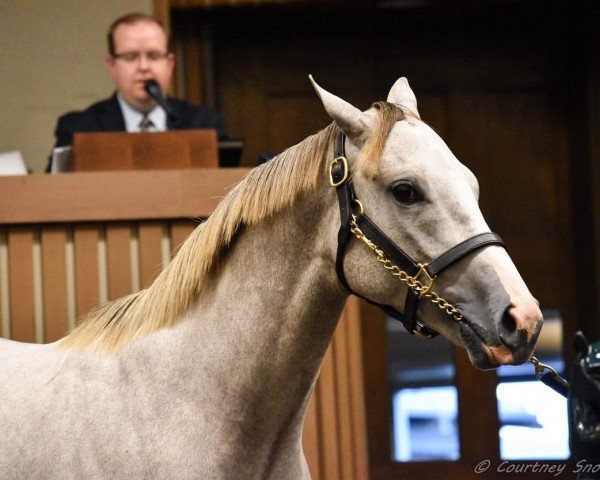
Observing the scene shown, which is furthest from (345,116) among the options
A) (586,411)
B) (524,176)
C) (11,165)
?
(524,176)

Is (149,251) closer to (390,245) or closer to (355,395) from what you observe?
(355,395)

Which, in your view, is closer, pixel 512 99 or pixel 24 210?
pixel 24 210

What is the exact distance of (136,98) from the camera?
3.70 m

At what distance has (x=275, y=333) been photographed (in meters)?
2.16

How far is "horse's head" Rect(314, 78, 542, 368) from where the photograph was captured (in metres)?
1.93

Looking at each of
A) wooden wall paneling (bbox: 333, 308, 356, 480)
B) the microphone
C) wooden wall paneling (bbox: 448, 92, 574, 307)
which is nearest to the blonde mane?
wooden wall paneling (bbox: 333, 308, 356, 480)

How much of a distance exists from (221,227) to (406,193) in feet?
1.39

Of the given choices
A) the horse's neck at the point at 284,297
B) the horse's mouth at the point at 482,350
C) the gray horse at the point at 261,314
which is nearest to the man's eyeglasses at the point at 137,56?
the gray horse at the point at 261,314

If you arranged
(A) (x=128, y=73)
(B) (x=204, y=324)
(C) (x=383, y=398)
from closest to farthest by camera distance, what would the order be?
(B) (x=204, y=324) < (A) (x=128, y=73) < (C) (x=383, y=398)

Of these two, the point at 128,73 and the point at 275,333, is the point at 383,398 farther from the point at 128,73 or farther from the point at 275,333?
→ the point at 275,333

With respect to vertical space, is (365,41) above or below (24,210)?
above

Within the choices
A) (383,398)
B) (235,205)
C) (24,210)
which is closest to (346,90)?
(383,398)

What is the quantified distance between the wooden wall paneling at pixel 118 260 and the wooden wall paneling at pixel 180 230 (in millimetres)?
125

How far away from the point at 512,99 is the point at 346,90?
796mm
